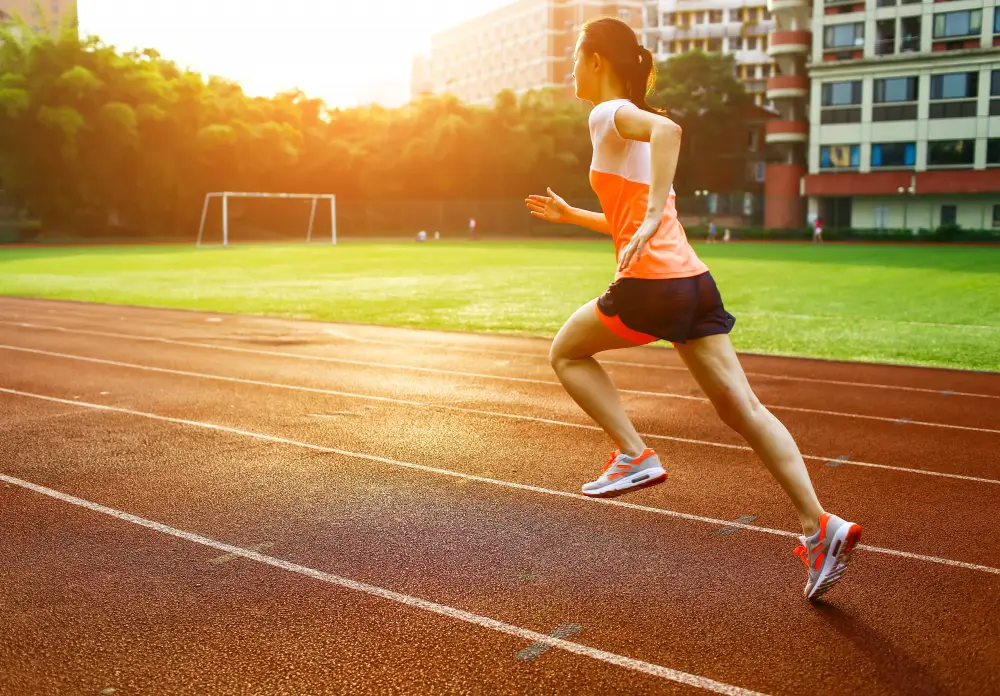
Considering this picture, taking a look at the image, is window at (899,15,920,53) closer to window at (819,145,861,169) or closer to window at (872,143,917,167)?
window at (872,143,917,167)

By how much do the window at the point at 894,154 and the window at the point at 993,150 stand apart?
397 cm

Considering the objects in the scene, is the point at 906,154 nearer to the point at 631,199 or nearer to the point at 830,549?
Result: the point at 631,199

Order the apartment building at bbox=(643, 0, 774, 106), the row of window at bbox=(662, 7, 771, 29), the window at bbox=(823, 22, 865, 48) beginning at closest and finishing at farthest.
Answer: the window at bbox=(823, 22, 865, 48), the apartment building at bbox=(643, 0, 774, 106), the row of window at bbox=(662, 7, 771, 29)

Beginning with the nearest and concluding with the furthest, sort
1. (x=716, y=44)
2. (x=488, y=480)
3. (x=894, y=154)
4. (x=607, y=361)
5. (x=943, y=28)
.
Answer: (x=488, y=480), (x=607, y=361), (x=943, y=28), (x=894, y=154), (x=716, y=44)

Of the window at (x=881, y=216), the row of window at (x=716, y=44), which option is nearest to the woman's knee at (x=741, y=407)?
the window at (x=881, y=216)

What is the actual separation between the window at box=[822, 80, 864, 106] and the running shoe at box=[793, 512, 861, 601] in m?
63.4

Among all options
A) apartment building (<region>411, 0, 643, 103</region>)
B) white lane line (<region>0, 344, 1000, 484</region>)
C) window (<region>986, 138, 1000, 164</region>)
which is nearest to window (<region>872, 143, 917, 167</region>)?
window (<region>986, 138, 1000, 164</region>)

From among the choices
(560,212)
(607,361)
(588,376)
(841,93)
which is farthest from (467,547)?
(841,93)

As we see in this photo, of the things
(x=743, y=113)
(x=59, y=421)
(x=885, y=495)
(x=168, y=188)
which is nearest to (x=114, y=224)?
(x=168, y=188)

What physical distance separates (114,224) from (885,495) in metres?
60.0

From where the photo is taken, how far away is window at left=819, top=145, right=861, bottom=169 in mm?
61875

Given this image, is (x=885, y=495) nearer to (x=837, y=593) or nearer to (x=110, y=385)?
(x=837, y=593)

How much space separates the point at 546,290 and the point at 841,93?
4678cm

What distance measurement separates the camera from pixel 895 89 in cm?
6047
